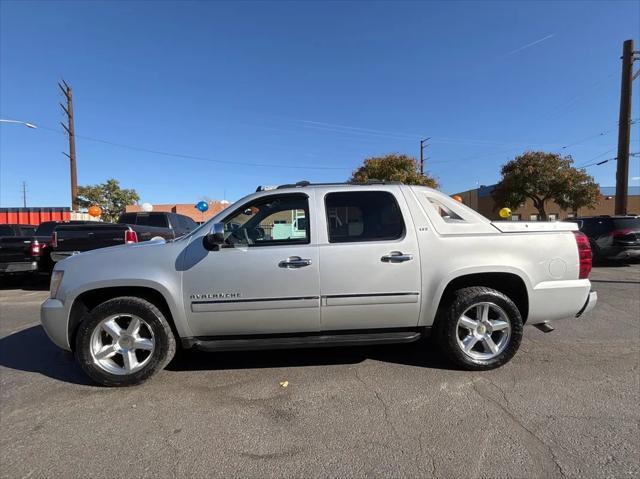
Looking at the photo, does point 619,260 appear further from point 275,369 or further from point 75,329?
point 75,329

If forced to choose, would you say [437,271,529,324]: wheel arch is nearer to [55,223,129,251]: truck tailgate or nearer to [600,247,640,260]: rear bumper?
[55,223,129,251]: truck tailgate

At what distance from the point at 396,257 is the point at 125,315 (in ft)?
8.54

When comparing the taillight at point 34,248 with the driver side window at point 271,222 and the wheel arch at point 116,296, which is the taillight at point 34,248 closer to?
the wheel arch at point 116,296

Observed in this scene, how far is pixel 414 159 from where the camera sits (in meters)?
37.8

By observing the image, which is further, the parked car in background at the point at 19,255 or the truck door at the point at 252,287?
the parked car in background at the point at 19,255

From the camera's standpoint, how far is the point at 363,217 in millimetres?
4066

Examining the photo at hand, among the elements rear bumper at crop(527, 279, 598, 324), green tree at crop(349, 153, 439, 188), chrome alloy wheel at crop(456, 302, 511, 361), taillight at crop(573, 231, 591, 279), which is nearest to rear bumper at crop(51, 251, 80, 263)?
chrome alloy wheel at crop(456, 302, 511, 361)

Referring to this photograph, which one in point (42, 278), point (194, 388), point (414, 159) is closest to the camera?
point (194, 388)

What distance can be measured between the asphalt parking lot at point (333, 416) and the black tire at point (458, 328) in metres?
0.15

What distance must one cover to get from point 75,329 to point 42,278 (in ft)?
32.8

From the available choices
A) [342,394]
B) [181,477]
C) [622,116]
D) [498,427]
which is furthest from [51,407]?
[622,116]

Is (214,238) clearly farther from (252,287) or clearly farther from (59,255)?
(59,255)

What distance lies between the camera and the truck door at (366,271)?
3838 millimetres

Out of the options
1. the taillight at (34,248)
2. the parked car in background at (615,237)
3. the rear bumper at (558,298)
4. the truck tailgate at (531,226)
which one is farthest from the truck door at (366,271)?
the parked car in background at (615,237)
